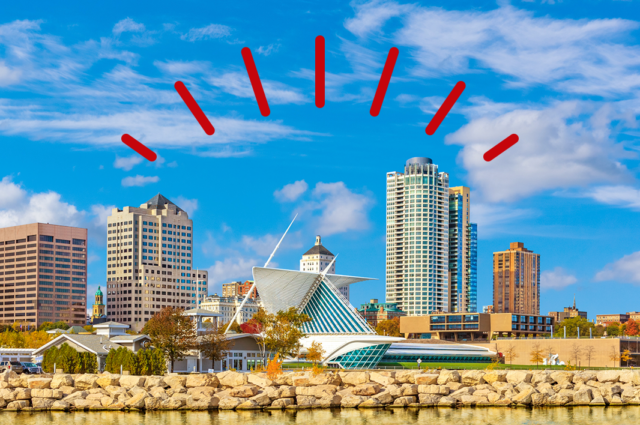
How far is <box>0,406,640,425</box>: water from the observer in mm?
39156

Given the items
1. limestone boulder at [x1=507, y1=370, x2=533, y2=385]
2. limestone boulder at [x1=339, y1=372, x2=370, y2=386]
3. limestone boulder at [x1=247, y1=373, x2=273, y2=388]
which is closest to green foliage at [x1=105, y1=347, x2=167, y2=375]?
limestone boulder at [x1=247, y1=373, x2=273, y2=388]

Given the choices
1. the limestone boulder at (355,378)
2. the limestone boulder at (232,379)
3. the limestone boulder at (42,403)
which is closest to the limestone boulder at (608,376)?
the limestone boulder at (355,378)

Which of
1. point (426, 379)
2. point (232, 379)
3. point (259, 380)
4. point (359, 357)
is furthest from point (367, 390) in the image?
point (359, 357)

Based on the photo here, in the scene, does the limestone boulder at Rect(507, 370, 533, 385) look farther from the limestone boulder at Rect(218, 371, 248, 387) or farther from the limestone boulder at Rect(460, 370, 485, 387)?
the limestone boulder at Rect(218, 371, 248, 387)

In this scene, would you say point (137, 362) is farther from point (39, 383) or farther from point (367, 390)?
point (367, 390)

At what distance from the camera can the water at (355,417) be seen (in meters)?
39.2

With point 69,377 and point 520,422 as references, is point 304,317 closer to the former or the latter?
point 69,377

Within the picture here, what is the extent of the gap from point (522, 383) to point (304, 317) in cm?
3672

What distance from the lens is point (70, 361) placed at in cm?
→ 6103

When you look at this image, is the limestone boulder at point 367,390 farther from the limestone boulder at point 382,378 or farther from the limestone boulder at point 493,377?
the limestone boulder at point 493,377

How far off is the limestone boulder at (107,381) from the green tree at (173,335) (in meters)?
16.5

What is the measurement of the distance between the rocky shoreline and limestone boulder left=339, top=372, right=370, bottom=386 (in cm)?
6

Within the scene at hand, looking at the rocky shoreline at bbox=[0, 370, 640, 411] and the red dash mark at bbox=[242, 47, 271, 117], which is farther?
the rocky shoreline at bbox=[0, 370, 640, 411]

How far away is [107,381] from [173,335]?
17.9 meters
